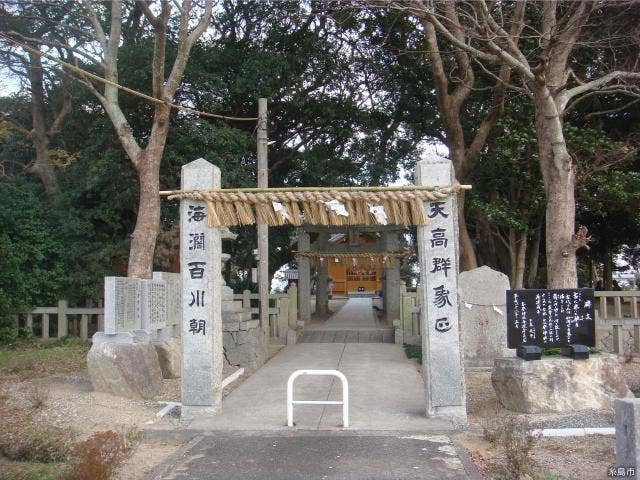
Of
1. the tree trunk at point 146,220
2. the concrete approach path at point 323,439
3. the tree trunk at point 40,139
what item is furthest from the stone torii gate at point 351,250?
the concrete approach path at point 323,439

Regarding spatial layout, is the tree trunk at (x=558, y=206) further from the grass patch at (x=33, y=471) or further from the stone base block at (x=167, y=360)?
the grass patch at (x=33, y=471)

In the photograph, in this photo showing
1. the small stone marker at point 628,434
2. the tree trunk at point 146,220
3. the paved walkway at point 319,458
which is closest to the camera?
the small stone marker at point 628,434

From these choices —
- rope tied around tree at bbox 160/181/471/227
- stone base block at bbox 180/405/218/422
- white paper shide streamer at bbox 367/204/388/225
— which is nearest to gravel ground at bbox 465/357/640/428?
rope tied around tree at bbox 160/181/471/227

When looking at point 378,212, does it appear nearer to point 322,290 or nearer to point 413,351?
point 413,351

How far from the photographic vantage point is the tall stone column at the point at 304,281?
65.4ft

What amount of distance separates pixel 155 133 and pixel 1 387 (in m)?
6.53

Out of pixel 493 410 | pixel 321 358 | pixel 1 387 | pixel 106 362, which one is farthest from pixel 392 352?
pixel 1 387

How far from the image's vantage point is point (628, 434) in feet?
13.9

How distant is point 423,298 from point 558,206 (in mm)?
5432

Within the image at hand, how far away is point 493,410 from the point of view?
25.9ft

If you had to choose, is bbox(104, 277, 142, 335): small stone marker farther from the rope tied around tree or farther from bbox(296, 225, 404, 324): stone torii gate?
bbox(296, 225, 404, 324): stone torii gate

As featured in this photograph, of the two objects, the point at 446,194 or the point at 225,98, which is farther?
the point at 225,98

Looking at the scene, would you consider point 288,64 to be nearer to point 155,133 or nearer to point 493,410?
point 155,133

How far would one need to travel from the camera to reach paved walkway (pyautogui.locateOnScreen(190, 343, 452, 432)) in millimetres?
7191
